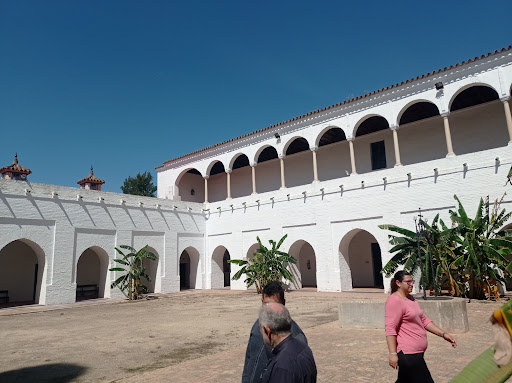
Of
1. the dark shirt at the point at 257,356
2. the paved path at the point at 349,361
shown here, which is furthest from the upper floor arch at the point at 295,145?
the dark shirt at the point at 257,356

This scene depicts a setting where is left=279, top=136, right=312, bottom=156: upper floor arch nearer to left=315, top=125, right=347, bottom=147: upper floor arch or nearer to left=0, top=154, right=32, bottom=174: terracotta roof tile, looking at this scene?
left=315, top=125, right=347, bottom=147: upper floor arch

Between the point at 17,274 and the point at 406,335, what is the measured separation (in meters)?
22.7

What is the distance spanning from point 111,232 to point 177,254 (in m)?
4.75

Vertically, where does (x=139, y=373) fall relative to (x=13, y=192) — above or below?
below

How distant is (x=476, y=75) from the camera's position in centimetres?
1706

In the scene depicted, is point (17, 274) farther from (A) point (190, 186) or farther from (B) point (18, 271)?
(A) point (190, 186)

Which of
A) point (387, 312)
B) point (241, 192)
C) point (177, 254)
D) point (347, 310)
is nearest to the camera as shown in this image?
point (387, 312)

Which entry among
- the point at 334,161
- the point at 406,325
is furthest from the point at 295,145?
the point at 406,325

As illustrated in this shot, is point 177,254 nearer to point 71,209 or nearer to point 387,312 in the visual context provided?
point 71,209

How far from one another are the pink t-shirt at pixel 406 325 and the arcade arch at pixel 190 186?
87.3 feet

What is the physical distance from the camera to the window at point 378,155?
73.4 ft

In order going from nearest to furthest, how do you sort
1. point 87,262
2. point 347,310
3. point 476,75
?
point 347,310 < point 476,75 < point 87,262

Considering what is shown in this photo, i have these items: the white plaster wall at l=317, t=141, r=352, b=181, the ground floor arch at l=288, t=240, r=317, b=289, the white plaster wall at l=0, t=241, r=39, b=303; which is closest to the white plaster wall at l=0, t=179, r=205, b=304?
the white plaster wall at l=0, t=241, r=39, b=303

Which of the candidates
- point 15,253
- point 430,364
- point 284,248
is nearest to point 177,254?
point 284,248
